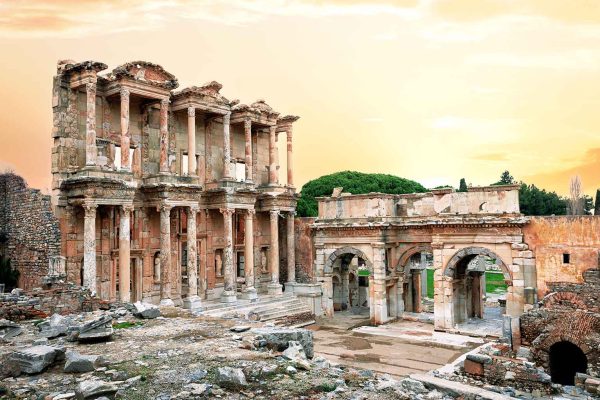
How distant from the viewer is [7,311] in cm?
1434

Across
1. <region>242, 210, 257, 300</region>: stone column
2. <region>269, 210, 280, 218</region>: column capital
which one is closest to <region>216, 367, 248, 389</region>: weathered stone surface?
<region>242, 210, 257, 300</region>: stone column

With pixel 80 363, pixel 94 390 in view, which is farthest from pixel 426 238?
pixel 94 390

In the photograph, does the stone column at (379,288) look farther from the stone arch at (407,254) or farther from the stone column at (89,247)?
the stone column at (89,247)

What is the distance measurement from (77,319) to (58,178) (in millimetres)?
8202

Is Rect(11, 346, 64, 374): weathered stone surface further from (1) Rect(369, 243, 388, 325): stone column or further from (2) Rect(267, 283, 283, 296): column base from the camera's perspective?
(2) Rect(267, 283, 283, 296): column base

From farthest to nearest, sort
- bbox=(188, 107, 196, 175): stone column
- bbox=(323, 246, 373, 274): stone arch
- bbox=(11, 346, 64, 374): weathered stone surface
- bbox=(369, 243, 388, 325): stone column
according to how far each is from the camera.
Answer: bbox=(323, 246, 373, 274): stone arch < bbox=(369, 243, 388, 325): stone column < bbox=(188, 107, 196, 175): stone column < bbox=(11, 346, 64, 374): weathered stone surface

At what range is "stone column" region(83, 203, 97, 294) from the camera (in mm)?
19203

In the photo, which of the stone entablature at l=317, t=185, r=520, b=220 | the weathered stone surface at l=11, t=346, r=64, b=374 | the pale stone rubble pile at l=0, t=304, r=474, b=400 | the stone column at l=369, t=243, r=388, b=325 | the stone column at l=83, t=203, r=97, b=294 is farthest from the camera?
the stone column at l=369, t=243, r=388, b=325

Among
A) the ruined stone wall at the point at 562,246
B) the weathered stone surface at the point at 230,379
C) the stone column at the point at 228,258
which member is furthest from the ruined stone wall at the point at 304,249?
the weathered stone surface at the point at 230,379

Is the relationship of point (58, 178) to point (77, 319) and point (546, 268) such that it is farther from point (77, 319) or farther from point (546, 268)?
point (546, 268)

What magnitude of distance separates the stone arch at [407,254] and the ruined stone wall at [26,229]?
15.5 metres

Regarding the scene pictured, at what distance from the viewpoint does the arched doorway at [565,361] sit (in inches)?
610

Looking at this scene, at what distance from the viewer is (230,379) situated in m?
8.02

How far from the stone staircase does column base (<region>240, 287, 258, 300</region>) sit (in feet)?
0.77
